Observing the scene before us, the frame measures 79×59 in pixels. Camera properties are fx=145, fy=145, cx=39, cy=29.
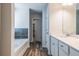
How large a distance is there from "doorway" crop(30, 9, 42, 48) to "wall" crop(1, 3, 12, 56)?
5.63m

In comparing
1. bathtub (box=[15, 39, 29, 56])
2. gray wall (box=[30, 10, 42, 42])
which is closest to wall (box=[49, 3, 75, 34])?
bathtub (box=[15, 39, 29, 56])

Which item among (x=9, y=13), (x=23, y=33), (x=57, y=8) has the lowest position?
(x=23, y=33)

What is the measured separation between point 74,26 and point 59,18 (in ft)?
2.35

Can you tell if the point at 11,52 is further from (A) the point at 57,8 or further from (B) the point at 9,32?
(A) the point at 57,8

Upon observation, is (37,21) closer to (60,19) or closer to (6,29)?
(60,19)

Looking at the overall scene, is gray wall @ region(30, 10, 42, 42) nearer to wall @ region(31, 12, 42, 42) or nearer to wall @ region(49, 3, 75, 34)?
wall @ region(31, 12, 42, 42)

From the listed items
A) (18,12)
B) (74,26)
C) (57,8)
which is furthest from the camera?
(18,12)

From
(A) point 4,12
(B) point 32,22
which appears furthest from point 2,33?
(B) point 32,22

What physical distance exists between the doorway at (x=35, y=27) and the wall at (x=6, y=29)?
563 cm

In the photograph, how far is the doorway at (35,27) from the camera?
7.03 m

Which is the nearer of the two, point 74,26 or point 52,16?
point 74,26

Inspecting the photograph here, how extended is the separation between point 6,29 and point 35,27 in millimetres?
6098

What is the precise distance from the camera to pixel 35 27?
7.35 m

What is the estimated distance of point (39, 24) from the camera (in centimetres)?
723
